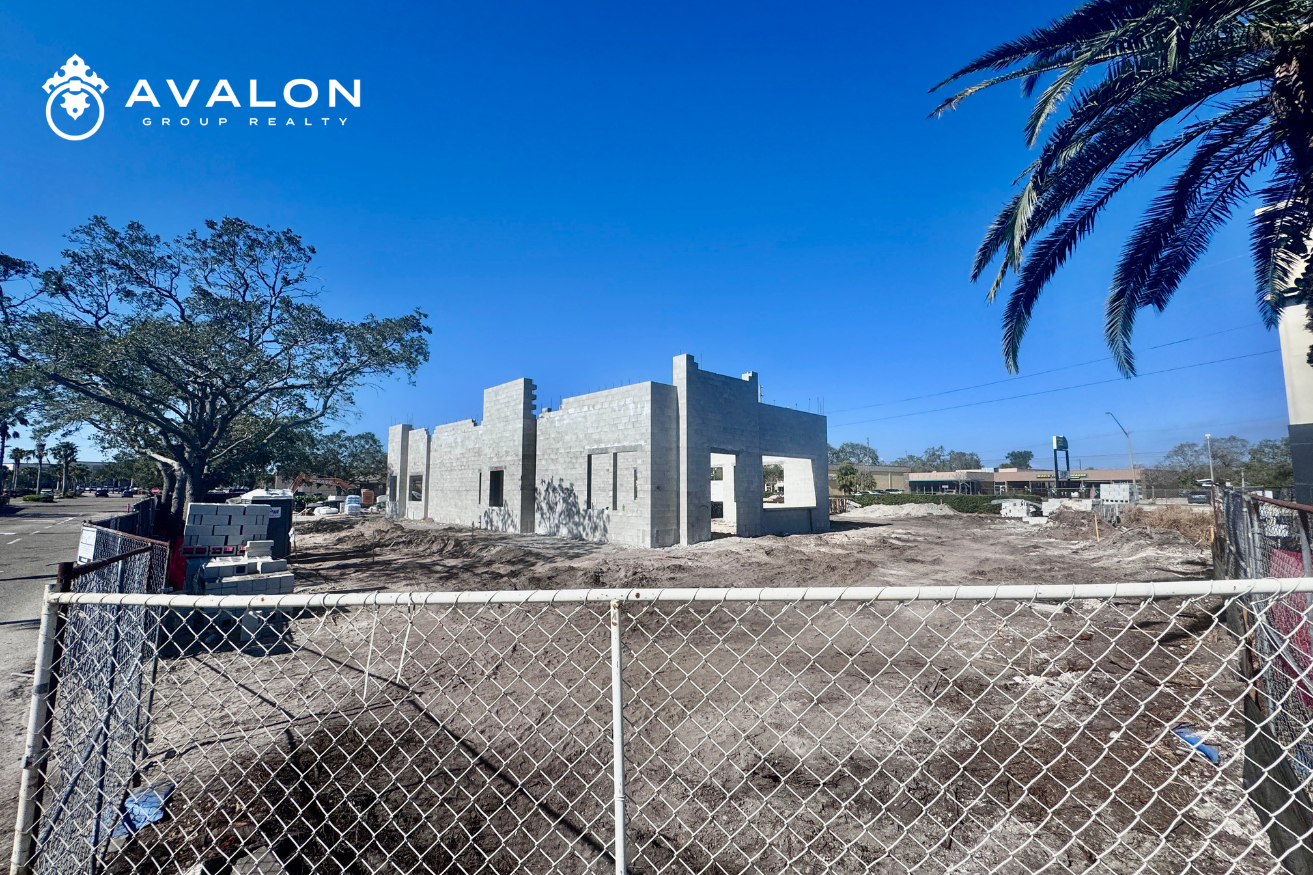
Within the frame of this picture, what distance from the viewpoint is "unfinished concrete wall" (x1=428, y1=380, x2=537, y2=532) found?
22.6 meters

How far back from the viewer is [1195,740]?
13.3 feet

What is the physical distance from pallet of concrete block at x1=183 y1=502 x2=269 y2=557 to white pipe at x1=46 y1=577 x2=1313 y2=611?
10382 millimetres

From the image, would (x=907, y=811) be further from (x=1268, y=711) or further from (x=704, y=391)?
(x=704, y=391)

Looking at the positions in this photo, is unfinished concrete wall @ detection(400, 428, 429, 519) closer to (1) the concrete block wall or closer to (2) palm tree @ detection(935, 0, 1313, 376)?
(1) the concrete block wall

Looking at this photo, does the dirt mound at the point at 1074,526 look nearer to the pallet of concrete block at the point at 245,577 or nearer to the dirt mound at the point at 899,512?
the dirt mound at the point at 899,512

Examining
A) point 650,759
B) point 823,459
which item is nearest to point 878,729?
point 650,759

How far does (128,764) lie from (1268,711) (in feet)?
22.4

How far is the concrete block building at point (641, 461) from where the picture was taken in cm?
1784

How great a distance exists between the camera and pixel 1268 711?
343cm

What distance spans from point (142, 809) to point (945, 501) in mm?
44896

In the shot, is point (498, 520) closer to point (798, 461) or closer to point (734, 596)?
point (798, 461)

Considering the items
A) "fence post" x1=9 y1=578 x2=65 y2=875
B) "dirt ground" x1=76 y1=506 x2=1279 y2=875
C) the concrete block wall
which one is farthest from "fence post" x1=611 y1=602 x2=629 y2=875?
the concrete block wall

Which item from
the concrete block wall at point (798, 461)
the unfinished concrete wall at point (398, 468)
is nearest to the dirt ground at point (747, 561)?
the concrete block wall at point (798, 461)

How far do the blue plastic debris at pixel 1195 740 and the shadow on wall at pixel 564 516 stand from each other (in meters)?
15.7
